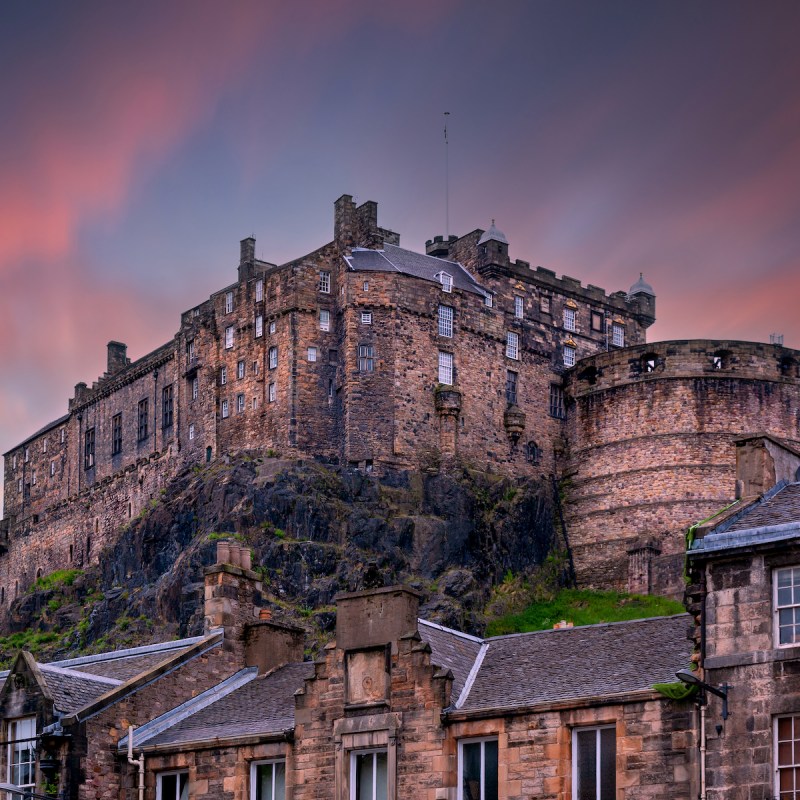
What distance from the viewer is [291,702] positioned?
36719 mm

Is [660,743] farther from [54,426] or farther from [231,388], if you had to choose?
[54,426]

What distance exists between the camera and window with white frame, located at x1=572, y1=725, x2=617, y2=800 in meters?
30.8

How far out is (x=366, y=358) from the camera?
87125 millimetres

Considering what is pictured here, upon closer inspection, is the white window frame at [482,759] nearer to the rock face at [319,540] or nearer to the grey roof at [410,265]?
the rock face at [319,540]

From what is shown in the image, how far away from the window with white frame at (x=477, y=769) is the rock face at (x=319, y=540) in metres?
45.3

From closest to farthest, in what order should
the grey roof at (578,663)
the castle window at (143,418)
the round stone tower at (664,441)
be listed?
1. the grey roof at (578,663)
2. the round stone tower at (664,441)
3. the castle window at (143,418)

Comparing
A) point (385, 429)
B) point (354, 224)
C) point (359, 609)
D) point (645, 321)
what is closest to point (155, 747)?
point (359, 609)

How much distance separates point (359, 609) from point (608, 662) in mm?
5014

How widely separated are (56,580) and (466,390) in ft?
92.6

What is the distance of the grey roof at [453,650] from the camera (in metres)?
34.4

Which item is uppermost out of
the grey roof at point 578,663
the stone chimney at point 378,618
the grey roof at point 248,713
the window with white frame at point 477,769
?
the stone chimney at point 378,618

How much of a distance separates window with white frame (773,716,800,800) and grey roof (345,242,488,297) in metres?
61.2

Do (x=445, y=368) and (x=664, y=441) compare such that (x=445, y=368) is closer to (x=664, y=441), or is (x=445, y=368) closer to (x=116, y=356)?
(x=664, y=441)

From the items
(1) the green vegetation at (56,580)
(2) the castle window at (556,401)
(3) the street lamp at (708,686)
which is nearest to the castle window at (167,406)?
(1) the green vegetation at (56,580)
